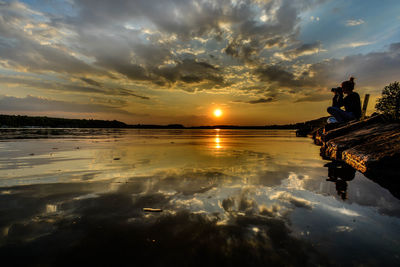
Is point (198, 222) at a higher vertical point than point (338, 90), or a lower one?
lower

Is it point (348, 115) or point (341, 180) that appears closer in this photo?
point (341, 180)

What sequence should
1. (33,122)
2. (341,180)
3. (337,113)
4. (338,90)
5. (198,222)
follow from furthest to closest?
(33,122)
(338,90)
(337,113)
(341,180)
(198,222)

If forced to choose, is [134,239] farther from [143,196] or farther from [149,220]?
[143,196]

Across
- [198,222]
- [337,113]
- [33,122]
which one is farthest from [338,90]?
[33,122]

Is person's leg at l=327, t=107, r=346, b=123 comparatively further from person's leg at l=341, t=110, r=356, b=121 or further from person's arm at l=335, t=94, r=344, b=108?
person's arm at l=335, t=94, r=344, b=108

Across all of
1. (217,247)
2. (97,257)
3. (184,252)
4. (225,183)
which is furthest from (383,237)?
(97,257)

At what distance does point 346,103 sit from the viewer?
10.4 metres

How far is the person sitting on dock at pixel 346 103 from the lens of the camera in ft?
33.0

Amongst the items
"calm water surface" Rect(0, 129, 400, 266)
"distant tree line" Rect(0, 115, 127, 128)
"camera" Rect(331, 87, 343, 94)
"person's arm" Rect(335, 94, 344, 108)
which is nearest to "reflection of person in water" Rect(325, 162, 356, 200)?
"calm water surface" Rect(0, 129, 400, 266)

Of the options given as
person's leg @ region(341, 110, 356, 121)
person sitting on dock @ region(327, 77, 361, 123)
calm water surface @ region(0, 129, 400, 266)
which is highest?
person sitting on dock @ region(327, 77, 361, 123)

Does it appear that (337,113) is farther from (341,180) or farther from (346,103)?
(341,180)

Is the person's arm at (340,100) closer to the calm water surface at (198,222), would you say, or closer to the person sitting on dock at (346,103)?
the person sitting on dock at (346,103)

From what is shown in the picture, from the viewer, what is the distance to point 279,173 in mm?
4625

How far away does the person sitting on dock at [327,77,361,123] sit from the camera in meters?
10.0
